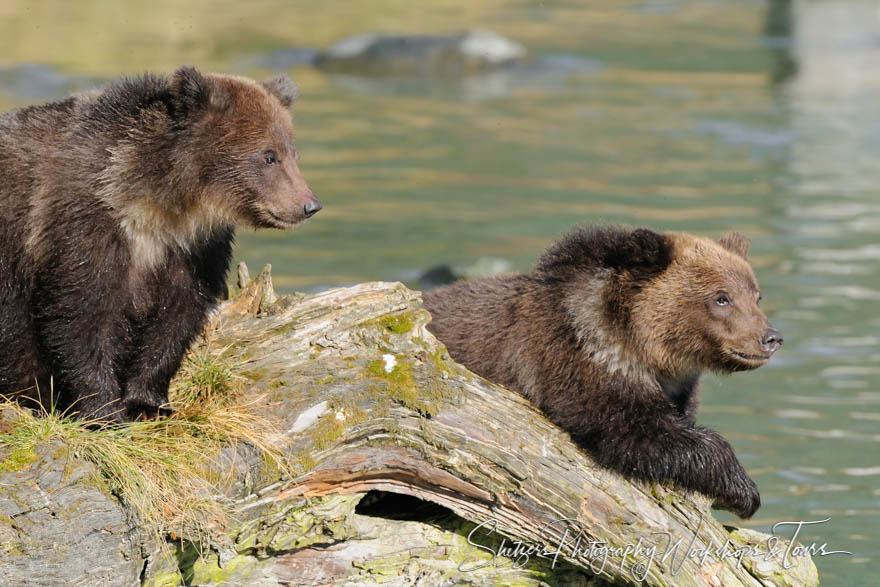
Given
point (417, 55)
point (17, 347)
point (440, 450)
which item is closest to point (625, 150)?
point (417, 55)

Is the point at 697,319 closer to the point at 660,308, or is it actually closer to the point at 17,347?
the point at 660,308

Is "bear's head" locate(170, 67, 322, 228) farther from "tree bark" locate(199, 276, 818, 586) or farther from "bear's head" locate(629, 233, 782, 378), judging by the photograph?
"bear's head" locate(629, 233, 782, 378)

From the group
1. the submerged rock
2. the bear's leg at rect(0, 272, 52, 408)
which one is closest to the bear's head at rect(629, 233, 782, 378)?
the bear's leg at rect(0, 272, 52, 408)

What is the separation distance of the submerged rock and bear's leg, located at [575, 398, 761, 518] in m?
20.9

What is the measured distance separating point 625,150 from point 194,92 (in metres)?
16.0

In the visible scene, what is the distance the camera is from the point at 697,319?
7.35m

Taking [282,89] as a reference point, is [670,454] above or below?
below

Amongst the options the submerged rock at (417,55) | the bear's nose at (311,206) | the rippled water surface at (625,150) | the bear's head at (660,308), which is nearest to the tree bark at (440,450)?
the bear's nose at (311,206)

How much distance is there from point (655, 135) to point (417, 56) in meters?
7.06

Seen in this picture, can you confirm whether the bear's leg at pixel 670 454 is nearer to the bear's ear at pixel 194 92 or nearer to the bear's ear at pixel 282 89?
the bear's ear at pixel 282 89

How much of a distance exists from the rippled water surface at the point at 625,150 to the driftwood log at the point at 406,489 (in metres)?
2.40

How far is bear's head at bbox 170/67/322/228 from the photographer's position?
6719mm

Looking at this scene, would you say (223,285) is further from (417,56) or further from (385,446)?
(417,56)

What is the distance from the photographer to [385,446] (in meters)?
6.40
